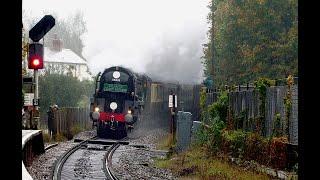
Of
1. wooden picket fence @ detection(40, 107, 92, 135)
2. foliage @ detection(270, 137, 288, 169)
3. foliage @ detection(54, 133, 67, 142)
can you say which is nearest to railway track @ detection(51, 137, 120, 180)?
foliage @ detection(54, 133, 67, 142)

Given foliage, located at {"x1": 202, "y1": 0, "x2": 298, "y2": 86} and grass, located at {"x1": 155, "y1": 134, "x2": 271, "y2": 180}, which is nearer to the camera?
grass, located at {"x1": 155, "y1": 134, "x2": 271, "y2": 180}

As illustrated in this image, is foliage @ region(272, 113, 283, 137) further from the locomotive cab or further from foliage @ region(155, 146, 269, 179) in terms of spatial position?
the locomotive cab

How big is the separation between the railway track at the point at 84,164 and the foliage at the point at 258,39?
11.9 meters

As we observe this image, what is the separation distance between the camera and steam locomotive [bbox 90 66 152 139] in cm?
2241

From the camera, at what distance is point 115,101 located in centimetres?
2266

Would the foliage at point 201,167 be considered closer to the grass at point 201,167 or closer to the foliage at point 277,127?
the grass at point 201,167

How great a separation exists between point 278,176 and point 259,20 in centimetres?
1891

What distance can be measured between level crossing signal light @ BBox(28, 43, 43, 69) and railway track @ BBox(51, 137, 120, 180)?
2.87 meters

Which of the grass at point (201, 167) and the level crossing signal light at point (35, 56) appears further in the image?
the level crossing signal light at point (35, 56)

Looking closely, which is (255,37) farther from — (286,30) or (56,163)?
(56,163)

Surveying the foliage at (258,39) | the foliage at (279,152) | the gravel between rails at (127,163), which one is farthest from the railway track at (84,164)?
the foliage at (258,39)

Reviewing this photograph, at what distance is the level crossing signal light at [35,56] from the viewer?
14.6m

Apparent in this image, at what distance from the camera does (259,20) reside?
2748 cm
